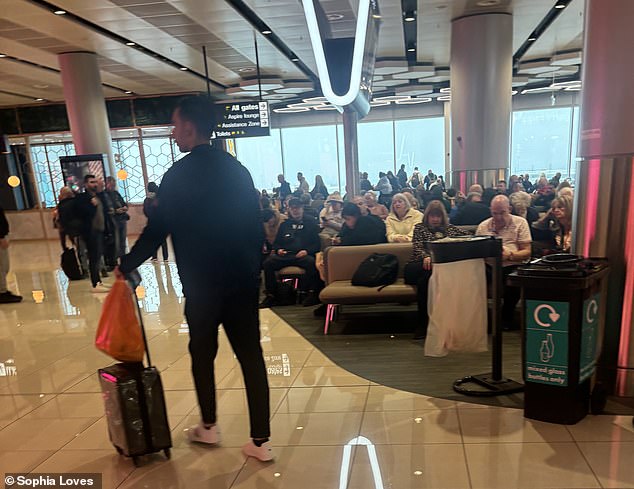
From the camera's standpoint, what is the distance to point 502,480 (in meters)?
2.28

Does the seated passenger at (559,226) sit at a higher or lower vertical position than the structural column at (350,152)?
lower

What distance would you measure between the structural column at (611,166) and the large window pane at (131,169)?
48.6 feet

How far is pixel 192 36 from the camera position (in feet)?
30.5

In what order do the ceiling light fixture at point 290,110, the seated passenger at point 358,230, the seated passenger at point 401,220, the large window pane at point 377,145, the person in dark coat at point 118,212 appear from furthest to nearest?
the large window pane at point 377,145 < the ceiling light fixture at point 290,110 < the person in dark coat at point 118,212 < the seated passenger at point 401,220 < the seated passenger at point 358,230

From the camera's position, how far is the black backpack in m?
4.59

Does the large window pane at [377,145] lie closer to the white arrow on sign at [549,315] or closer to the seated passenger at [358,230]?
the seated passenger at [358,230]

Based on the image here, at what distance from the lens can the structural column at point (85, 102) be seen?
32.5 ft

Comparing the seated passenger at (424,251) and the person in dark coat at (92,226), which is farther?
the person in dark coat at (92,226)

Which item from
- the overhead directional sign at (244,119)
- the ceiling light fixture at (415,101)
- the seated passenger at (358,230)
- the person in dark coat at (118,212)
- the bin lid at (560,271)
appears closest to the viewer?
the bin lid at (560,271)

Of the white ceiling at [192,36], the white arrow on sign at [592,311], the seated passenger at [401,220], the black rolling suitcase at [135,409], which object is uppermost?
the white ceiling at [192,36]

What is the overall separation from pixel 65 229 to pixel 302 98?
12.0 meters

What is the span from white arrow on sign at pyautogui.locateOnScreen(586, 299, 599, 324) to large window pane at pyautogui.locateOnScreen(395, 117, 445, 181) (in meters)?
19.1

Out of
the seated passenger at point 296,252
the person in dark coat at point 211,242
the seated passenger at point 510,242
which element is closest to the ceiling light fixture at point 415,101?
the seated passenger at point 296,252

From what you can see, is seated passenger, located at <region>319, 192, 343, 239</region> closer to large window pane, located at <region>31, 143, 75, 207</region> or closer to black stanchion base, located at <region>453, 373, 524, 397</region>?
black stanchion base, located at <region>453, 373, 524, 397</region>
